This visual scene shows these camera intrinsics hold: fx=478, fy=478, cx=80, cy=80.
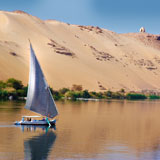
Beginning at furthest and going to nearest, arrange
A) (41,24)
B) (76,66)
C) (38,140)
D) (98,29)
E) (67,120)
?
(98,29)
(41,24)
(76,66)
(67,120)
(38,140)

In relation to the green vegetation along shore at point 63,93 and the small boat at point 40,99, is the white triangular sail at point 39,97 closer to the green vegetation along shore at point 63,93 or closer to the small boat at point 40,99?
the small boat at point 40,99

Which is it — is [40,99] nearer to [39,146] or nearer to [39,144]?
[39,144]

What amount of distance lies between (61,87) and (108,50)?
42510 millimetres

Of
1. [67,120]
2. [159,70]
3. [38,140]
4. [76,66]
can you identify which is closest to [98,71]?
[76,66]

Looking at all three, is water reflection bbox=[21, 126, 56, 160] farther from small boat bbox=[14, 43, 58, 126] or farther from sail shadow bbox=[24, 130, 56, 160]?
small boat bbox=[14, 43, 58, 126]

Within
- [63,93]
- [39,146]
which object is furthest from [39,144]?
[63,93]

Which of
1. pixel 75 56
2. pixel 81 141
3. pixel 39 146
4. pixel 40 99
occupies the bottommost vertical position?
pixel 39 146

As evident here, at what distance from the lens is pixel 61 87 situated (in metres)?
87.9

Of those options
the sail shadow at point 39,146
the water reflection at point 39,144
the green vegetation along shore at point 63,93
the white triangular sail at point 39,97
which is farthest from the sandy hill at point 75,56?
the sail shadow at point 39,146

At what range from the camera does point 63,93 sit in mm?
80250

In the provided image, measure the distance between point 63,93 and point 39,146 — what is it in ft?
193

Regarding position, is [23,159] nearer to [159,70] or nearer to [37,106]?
[37,106]

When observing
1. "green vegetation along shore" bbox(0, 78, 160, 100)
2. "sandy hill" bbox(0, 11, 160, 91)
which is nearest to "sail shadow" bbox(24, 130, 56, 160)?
"green vegetation along shore" bbox(0, 78, 160, 100)

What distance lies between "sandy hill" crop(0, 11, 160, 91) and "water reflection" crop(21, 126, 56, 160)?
174ft
